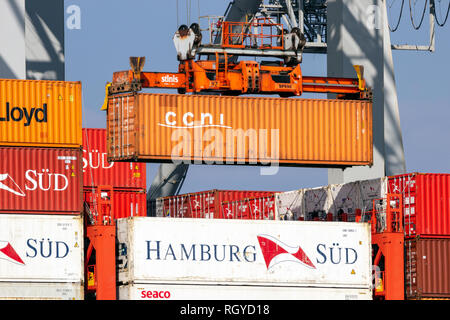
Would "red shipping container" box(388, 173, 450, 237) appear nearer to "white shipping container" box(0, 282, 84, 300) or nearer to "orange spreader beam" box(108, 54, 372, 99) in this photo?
"orange spreader beam" box(108, 54, 372, 99)

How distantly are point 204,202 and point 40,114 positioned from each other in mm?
18918

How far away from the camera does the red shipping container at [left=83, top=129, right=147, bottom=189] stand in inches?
2028

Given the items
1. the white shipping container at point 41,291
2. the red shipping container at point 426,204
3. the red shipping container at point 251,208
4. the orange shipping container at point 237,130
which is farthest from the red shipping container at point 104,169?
the red shipping container at point 426,204

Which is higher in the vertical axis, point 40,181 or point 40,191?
point 40,181

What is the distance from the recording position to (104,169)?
5175cm

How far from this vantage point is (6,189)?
40875mm

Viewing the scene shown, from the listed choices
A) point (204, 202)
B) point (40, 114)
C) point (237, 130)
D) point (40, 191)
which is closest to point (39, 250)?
point (40, 191)

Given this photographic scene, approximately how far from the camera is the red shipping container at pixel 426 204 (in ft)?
136

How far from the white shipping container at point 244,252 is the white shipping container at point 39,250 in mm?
1786

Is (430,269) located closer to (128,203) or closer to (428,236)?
(428,236)

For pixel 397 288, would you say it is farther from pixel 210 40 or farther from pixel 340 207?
pixel 210 40

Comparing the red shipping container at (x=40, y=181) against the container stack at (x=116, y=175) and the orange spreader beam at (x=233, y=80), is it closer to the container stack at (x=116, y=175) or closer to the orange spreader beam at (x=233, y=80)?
the orange spreader beam at (x=233, y=80)

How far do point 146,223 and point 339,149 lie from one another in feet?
34.3

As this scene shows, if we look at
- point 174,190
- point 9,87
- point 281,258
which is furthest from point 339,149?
point 174,190
